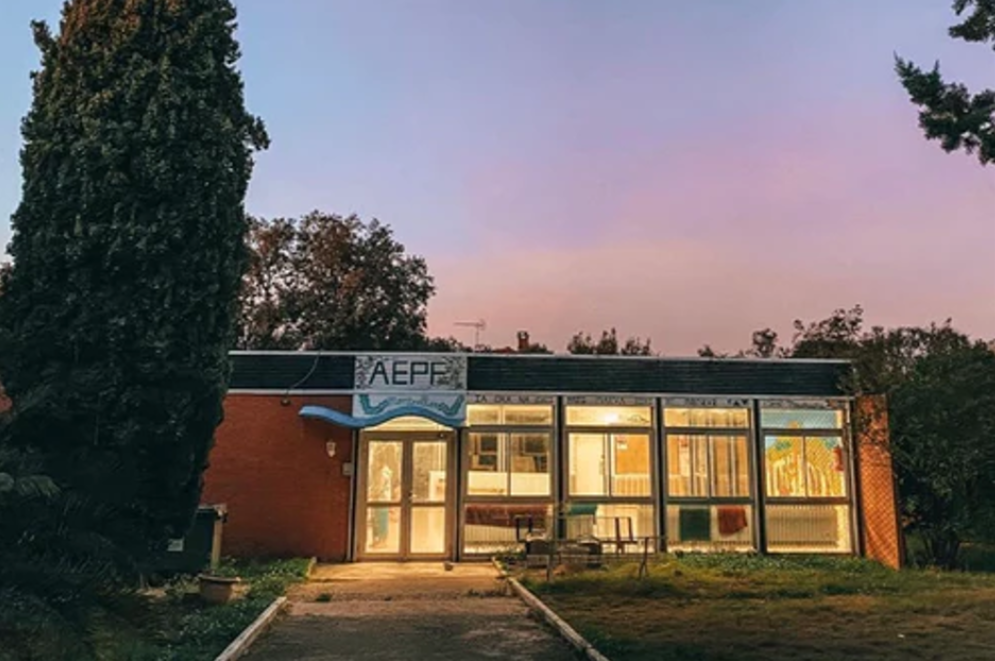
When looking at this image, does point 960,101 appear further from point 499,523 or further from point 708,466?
point 499,523

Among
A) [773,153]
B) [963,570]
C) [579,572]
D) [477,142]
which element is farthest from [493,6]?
[963,570]

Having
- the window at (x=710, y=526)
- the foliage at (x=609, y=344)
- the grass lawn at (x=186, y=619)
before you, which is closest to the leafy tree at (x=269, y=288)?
the foliage at (x=609, y=344)

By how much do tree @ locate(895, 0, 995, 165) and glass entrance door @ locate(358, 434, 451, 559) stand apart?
949cm

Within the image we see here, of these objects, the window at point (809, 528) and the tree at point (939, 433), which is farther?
the window at point (809, 528)

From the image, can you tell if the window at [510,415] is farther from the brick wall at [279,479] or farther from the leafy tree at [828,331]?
the leafy tree at [828,331]

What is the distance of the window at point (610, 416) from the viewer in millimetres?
14672

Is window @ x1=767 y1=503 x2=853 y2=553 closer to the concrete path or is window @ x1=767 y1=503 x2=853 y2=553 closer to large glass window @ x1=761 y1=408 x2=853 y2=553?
large glass window @ x1=761 y1=408 x2=853 y2=553

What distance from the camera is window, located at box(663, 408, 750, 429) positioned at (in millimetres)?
14805

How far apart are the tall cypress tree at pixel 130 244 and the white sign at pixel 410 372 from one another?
6192mm

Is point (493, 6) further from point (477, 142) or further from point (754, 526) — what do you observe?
point (754, 526)

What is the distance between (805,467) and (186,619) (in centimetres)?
1107

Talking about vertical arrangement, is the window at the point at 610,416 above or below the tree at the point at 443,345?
below

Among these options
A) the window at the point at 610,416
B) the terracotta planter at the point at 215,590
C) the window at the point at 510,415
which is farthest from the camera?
the window at the point at 610,416

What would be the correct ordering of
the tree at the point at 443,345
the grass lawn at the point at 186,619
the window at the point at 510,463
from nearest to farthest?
the grass lawn at the point at 186,619 < the window at the point at 510,463 < the tree at the point at 443,345
